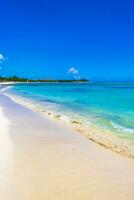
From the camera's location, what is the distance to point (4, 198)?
14.0ft

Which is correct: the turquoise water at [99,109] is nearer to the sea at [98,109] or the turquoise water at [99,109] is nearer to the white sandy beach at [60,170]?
the sea at [98,109]

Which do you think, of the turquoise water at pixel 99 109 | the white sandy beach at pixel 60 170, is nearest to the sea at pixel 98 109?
the turquoise water at pixel 99 109

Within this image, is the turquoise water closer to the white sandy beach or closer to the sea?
the sea

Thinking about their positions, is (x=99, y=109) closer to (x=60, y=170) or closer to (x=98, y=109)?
(x=98, y=109)

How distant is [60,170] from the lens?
18.1ft

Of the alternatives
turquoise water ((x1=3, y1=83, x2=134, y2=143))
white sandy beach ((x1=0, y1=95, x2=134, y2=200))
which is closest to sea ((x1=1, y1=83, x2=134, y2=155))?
turquoise water ((x1=3, y1=83, x2=134, y2=143))

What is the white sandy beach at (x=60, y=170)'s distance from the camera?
4480 millimetres

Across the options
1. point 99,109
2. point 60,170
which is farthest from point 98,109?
point 60,170

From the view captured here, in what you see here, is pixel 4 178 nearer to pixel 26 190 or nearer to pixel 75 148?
pixel 26 190

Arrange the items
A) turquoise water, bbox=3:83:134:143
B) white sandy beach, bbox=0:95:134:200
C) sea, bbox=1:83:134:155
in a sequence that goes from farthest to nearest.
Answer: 1. turquoise water, bbox=3:83:134:143
2. sea, bbox=1:83:134:155
3. white sandy beach, bbox=0:95:134:200

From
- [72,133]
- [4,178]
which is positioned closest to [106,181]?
[4,178]

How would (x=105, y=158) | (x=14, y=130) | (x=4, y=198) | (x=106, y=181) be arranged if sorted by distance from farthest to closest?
(x=14, y=130) < (x=105, y=158) < (x=106, y=181) < (x=4, y=198)

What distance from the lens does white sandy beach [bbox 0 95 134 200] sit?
176 inches

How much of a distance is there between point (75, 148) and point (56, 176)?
2.21 m
